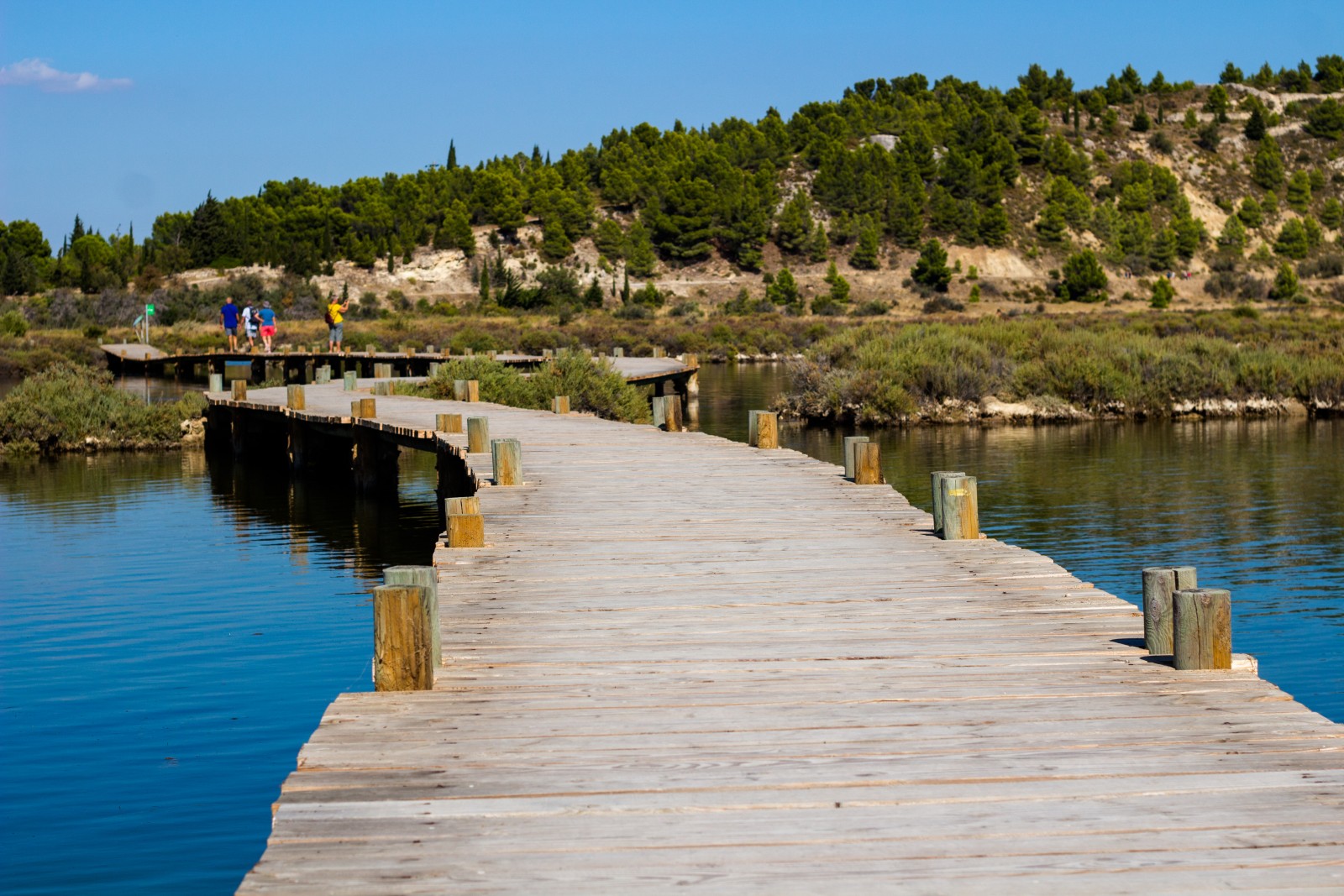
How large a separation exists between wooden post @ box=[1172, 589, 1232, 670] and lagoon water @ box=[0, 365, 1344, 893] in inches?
137

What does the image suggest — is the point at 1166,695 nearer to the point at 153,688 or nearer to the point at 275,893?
the point at 275,893

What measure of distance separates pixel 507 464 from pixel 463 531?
3.35 meters

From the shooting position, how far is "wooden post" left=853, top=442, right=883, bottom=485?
1308cm

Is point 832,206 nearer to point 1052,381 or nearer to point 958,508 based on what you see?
point 1052,381

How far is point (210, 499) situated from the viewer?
20922 millimetres

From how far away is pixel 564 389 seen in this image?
25.9 meters

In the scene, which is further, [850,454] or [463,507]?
[850,454]

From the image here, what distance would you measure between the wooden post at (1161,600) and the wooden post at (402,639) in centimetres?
331

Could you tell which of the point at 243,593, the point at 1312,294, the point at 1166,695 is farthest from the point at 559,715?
the point at 1312,294

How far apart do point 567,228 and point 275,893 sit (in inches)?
3567

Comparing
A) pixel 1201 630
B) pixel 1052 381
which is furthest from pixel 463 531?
pixel 1052 381

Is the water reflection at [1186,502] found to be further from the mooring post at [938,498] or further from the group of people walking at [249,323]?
the group of people walking at [249,323]

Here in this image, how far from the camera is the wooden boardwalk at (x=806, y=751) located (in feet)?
14.7

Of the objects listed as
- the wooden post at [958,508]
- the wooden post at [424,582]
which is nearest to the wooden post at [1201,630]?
the wooden post at [424,582]
